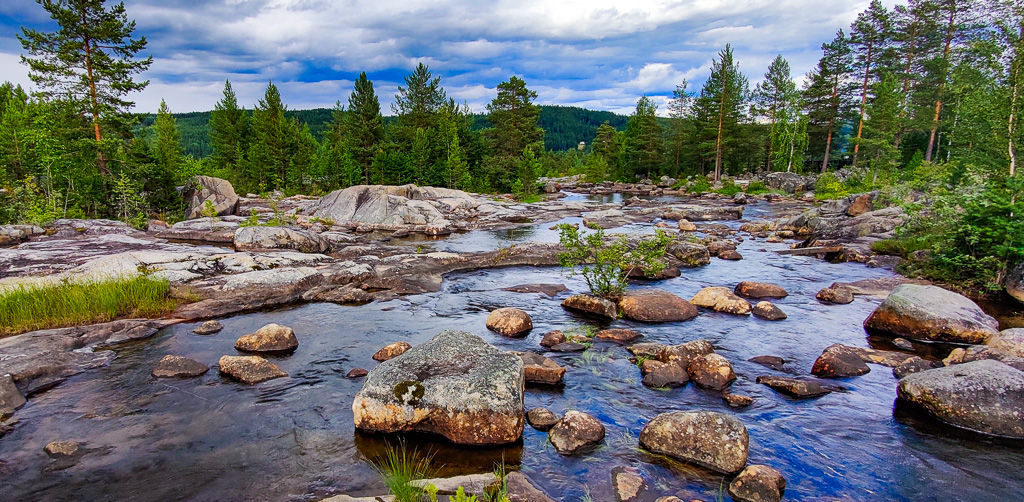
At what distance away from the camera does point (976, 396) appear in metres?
7.31

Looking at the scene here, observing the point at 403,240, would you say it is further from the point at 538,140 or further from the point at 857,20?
the point at 857,20

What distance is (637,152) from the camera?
Result: 7200 centimetres

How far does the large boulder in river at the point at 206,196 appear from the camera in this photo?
3462 centimetres

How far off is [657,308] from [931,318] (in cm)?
605

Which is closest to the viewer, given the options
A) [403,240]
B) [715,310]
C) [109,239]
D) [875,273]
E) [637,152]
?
[715,310]

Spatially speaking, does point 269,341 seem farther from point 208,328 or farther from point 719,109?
point 719,109

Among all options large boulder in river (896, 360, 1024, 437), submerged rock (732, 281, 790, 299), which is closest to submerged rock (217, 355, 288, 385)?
large boulder in river (896, 360, 1024, 437)

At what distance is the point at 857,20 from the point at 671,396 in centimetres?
6205

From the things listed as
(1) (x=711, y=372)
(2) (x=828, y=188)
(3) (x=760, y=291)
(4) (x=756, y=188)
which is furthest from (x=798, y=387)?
(4) (x=756, y=188)

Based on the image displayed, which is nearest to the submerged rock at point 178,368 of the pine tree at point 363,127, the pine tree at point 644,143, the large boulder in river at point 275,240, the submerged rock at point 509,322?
the submerged rock at point 509,322

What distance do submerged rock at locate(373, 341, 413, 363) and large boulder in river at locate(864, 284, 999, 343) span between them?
11390 millimetres

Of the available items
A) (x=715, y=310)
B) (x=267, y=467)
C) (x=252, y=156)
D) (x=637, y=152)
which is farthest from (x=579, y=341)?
(x=637, y=152)

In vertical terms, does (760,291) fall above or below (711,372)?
below

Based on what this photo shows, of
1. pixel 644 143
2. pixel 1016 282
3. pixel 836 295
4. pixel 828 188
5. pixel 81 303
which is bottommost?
pixel 836 295
